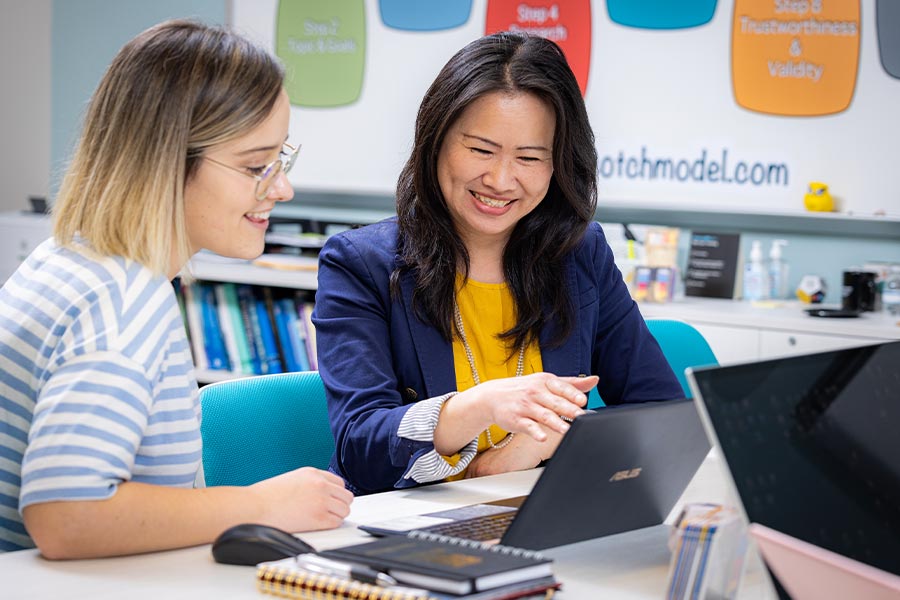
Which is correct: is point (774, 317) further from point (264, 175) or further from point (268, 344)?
point (264, 175)

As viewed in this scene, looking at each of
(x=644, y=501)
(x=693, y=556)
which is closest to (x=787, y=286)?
(x=644, y=501)

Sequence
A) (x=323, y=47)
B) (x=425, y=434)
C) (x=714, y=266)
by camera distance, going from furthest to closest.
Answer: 1. (x=323, y=47)
2. (x=714, y=266)
3. (x=425, y=434)

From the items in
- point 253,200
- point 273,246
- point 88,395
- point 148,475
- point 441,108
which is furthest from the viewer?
point 273,246

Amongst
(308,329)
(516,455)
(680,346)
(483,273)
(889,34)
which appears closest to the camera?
(516,455)

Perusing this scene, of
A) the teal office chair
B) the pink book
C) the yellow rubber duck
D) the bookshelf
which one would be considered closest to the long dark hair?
the teal office chair

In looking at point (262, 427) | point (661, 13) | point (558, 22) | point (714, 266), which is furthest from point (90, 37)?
point (262, 427)

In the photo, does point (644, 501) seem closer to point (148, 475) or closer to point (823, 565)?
point (823, 565)

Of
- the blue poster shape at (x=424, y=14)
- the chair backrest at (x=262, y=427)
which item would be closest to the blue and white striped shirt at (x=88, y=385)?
the chair backrest at (x=262, y=427)

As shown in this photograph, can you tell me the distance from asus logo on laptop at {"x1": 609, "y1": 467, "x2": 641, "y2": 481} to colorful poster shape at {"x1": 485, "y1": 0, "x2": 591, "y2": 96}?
2579 mm

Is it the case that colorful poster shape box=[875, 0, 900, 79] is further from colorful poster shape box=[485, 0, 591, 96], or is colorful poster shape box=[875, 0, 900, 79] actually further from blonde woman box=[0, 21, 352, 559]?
blonde woman box=[0, 21, 352, 559]

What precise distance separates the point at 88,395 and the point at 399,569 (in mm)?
384

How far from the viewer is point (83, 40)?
4.73m

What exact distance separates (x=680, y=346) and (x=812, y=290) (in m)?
1.13

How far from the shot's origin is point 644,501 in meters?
1.38
